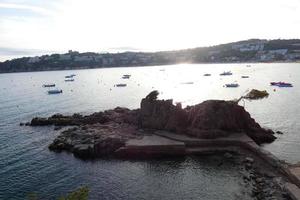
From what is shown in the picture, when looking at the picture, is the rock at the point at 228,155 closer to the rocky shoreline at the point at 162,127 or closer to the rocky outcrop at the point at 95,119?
the rocky shoreline at the point at 162,127

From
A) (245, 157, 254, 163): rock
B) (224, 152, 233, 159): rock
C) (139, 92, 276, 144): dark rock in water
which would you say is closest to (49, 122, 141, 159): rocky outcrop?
(139, 92, 276, 144): dark rock in water

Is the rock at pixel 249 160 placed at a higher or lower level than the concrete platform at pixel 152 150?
lower

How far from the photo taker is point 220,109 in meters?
65.9

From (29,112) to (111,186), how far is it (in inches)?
2596

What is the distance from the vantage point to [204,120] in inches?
2539

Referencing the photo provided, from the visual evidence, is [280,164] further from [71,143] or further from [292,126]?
[71,143]

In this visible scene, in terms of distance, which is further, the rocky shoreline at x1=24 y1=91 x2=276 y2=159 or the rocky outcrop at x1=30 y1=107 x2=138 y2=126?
the rocky outcrop at x1=30 y1=107 x2=138 y2=126

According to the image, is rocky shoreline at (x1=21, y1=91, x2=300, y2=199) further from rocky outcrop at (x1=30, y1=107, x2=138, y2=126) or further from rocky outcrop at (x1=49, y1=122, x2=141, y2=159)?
rocky outcrop at (x1=30, y1=107, x2=138, y2=126)

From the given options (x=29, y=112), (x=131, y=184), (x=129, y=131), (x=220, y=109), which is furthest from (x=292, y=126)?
(x=29, y=112)

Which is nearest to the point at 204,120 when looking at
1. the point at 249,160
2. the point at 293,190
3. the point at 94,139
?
the point at 249,160

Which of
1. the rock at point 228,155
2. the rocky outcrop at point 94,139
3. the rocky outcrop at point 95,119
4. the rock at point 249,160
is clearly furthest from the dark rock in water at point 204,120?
the rock at point 249,160

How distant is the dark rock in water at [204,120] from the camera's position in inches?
2525

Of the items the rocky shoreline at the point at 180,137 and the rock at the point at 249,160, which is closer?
the rock at the point at 249,160

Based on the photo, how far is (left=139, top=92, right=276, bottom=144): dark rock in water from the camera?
64125 mm
